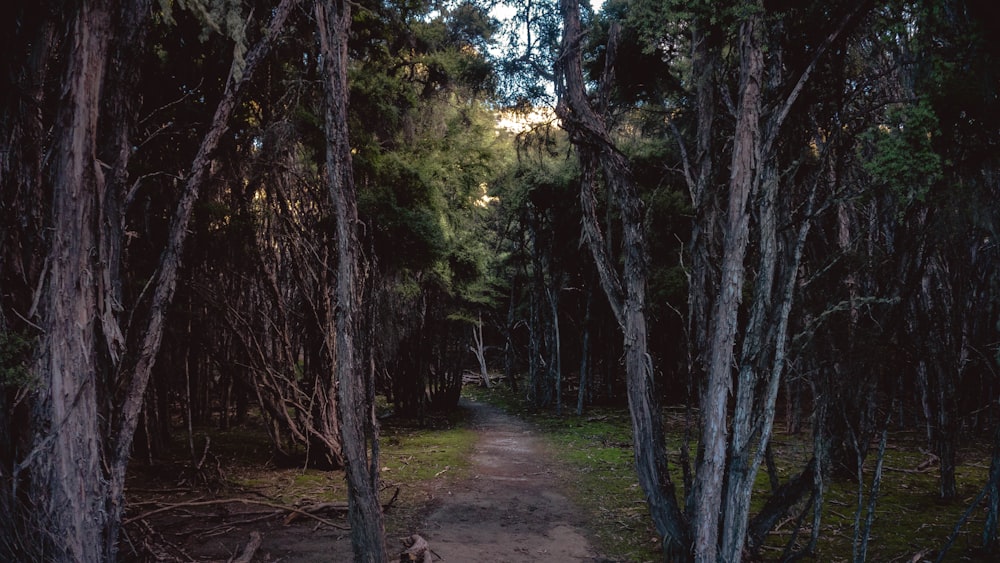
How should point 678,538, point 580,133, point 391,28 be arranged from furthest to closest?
point 391,28, point 580,133, point 678,538

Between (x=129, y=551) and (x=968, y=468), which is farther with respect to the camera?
(x=968, y=468)

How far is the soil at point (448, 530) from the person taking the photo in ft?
21.3

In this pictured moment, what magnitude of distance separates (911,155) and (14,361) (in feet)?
22.7

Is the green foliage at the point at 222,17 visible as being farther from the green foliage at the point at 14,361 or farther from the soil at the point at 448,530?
the soil at the point at 448,530

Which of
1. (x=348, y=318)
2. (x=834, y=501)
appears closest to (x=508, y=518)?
(x=348, y=318)

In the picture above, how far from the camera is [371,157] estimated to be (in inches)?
409

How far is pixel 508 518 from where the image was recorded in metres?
8.20

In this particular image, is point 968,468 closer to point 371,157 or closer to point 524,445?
point 524,445

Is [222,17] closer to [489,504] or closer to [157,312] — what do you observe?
[157,312]

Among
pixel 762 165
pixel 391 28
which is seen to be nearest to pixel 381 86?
pixel 391 28

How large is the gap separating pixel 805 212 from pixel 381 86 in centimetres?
762

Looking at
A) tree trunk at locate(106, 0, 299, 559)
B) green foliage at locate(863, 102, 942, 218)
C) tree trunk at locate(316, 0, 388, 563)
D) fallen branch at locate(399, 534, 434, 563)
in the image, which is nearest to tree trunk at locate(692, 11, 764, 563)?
green foliage at locate(863, 102, 942, 218)

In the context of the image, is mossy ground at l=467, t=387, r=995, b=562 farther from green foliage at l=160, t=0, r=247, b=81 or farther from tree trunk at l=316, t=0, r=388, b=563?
green foliage at l=160, t=0, r=247, b=81

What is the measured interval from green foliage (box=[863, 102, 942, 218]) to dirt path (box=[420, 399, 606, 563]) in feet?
15.9
